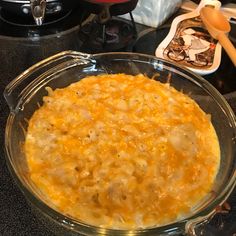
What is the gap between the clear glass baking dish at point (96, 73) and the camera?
60 cm

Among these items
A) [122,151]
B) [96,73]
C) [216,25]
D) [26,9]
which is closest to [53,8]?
[26,9]

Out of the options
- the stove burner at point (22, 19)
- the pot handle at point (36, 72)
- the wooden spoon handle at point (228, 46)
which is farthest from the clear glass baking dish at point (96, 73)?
the stove burner at point (22, 19)

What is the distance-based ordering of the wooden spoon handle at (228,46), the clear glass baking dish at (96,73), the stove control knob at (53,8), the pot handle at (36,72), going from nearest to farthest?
1. the clear glass baking dish at (96,73)
2. the pot handle at (36,72)
3. the wooden spoon handle at (228,46)
4. the stove control knob at (53,8)

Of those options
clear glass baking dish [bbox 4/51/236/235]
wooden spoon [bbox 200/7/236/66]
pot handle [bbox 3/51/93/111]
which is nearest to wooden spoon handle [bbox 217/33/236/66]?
wooden spoon [bbox 200/7/236/66]

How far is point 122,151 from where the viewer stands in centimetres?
74

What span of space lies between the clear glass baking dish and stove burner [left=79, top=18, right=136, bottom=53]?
0.16m

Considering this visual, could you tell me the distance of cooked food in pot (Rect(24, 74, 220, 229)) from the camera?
2.15 feet

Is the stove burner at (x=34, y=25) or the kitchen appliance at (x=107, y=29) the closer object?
the kitchen appliance at (x=107, y=29)

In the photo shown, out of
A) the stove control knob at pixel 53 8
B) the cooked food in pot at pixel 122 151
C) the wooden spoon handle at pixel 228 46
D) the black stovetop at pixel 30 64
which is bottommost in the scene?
the black stovetop at pixel 30 64

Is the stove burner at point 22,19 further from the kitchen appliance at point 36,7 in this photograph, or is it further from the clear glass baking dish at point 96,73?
the clear glass baking dish at point 96,73

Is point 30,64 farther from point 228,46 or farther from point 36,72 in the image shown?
point 228,46

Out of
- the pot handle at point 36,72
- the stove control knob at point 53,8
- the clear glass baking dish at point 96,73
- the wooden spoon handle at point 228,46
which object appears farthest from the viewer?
the stove control knob at point 53,8

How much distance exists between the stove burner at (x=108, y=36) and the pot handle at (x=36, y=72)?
0.51 feet

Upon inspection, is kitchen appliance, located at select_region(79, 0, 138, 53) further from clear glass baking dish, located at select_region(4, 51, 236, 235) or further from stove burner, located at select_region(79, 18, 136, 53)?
clear glass baking dish, located at select_region(4, 51, 236, 235)
